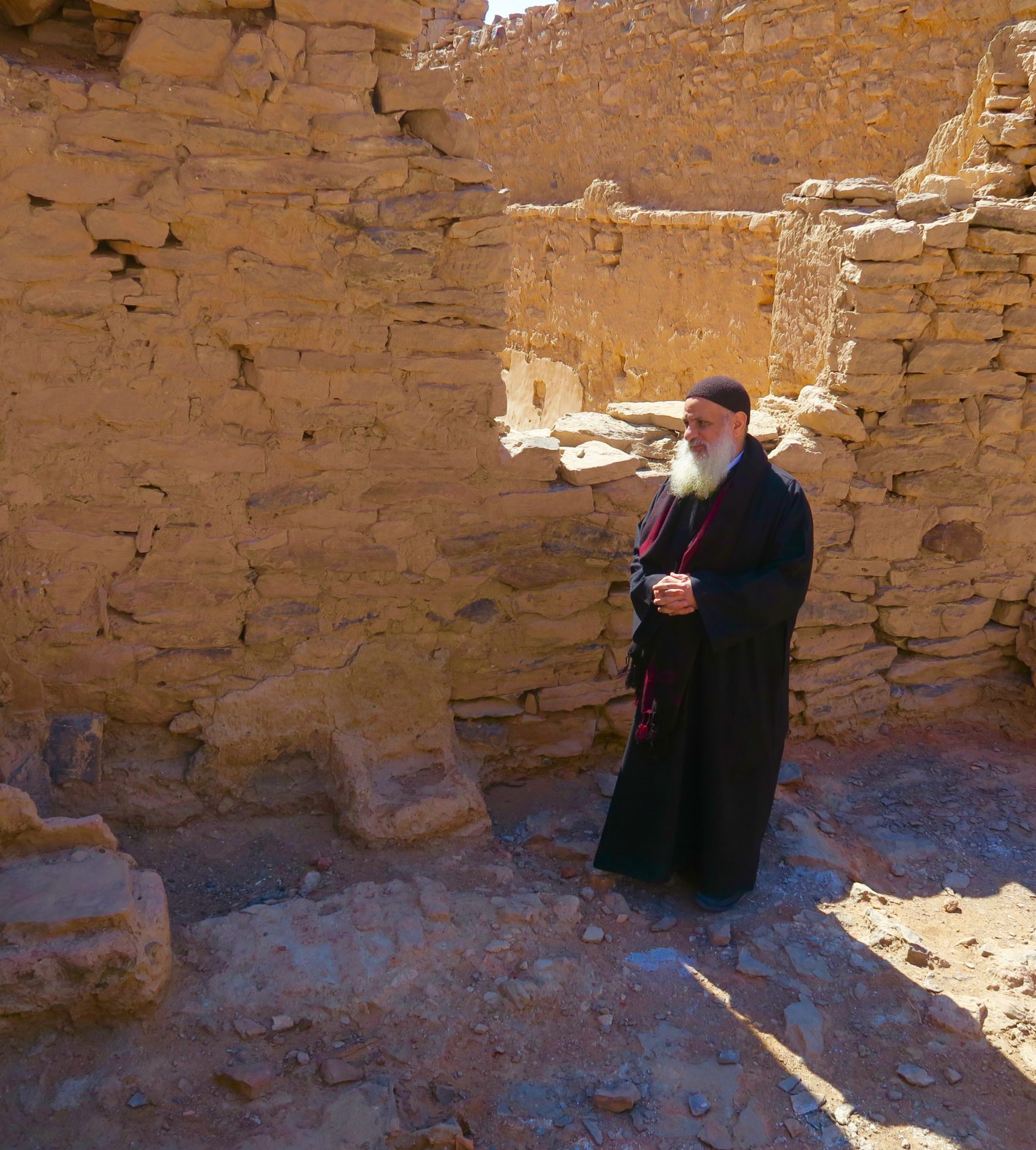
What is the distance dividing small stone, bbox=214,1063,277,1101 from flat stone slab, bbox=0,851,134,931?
457 mm

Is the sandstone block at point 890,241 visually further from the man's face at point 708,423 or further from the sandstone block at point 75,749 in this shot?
the sandstone block at point 75,749

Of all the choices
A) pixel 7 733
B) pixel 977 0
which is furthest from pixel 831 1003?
pixel 977 0

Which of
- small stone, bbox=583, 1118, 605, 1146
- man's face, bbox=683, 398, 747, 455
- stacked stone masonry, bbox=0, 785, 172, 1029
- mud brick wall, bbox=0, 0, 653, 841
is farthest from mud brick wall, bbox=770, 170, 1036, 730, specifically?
stacked stone masonry, bbox=0, 785, 172, 1029

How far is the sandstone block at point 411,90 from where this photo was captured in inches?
129

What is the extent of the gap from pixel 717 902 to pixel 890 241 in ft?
8.20

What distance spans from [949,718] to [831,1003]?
2120 millimetres

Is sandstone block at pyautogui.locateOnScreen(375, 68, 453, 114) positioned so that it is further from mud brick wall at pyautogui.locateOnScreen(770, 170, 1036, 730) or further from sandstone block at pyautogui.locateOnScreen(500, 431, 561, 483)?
mud brick wall at pyautogui.locateOnScreen(770, 170, 1036, 730)

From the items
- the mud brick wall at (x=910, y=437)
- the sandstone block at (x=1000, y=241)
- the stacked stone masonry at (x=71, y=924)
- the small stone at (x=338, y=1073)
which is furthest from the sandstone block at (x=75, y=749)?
the sandstone block at (x=1000, y=241)

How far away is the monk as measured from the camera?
3117mm

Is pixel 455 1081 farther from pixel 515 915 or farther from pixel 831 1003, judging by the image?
pixel 831 1003

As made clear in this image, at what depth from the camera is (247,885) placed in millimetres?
3297

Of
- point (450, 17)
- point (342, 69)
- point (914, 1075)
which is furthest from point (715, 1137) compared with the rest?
point (450, 17)

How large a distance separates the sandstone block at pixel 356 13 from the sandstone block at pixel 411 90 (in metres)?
0.12

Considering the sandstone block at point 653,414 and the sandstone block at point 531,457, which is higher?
the sandstone block at point 653,414
